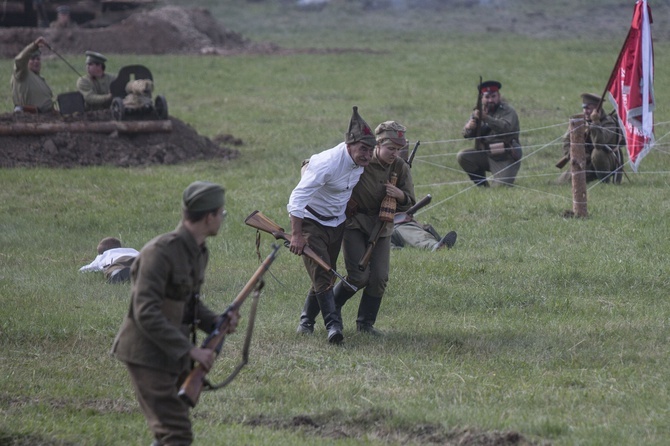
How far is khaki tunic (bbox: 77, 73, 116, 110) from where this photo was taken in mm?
19641

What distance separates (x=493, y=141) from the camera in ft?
55.0

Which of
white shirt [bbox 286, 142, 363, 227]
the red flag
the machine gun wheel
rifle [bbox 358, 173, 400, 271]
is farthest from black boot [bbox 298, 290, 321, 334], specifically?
the machine gun wheel

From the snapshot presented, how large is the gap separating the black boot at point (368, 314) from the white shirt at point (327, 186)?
A: 74 cm

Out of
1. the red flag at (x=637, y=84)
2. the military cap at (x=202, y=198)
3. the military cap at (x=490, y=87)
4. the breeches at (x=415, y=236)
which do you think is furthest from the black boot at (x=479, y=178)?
the military cap at (x=202, y=198)

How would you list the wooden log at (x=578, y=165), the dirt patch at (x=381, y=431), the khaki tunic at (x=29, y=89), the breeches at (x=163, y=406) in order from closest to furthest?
1. the breeches at (x=163, y=406)
2. the dirt patch at (x=381, y=431)
3. the wooden log at (x=578, y=165)
4. the khaki tunic at (x=29, y=89)

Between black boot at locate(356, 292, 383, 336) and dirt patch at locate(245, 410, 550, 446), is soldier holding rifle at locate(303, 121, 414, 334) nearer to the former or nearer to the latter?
black boot at locate(356, 292, 383, 336)

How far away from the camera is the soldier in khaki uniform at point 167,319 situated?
5461mm

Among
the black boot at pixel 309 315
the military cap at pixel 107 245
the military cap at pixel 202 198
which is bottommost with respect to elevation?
the military cap at pixel 107 245

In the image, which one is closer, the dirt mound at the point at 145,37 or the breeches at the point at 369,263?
the breeches at the point at 369,263

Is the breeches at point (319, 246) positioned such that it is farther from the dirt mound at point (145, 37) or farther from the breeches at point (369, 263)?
the dirt mound at point (145, 37)

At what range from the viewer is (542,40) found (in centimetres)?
3641

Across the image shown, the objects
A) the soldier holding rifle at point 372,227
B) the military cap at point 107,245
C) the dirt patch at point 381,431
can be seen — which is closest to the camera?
the dirt patch at point 381,431

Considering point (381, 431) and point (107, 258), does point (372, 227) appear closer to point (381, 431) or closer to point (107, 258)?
point (381, 431)

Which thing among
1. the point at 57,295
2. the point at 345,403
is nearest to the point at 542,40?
the point at 57,295
